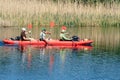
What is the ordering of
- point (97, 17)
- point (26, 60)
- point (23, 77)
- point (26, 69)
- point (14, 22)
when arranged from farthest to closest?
point (97, 17) < point (14, 22) < point (26, 60) < point (26, 69) < point (23, 77)

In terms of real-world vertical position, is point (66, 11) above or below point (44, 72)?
above

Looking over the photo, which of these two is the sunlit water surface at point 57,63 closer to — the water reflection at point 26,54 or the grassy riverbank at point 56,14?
the water reflection at point 26,54

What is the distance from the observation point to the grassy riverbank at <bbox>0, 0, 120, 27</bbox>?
42.5 m

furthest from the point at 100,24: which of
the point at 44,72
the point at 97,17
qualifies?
the point at 44,72

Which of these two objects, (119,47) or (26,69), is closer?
(26,69)

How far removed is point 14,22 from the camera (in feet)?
140

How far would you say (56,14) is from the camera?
44750 millimetres

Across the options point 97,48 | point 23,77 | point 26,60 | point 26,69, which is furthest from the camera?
point 97,48

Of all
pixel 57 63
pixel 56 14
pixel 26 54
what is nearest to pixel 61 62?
pixel 57 63

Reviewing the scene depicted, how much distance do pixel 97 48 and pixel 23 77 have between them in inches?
434

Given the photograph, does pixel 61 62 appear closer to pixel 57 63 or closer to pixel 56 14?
pixel 57 63

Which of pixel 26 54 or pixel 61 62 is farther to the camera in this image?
pixel 26 54

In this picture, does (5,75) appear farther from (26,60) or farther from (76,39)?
(76,39)

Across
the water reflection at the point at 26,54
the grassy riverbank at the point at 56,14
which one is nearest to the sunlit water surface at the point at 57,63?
the water reflection at the point at 26,54
